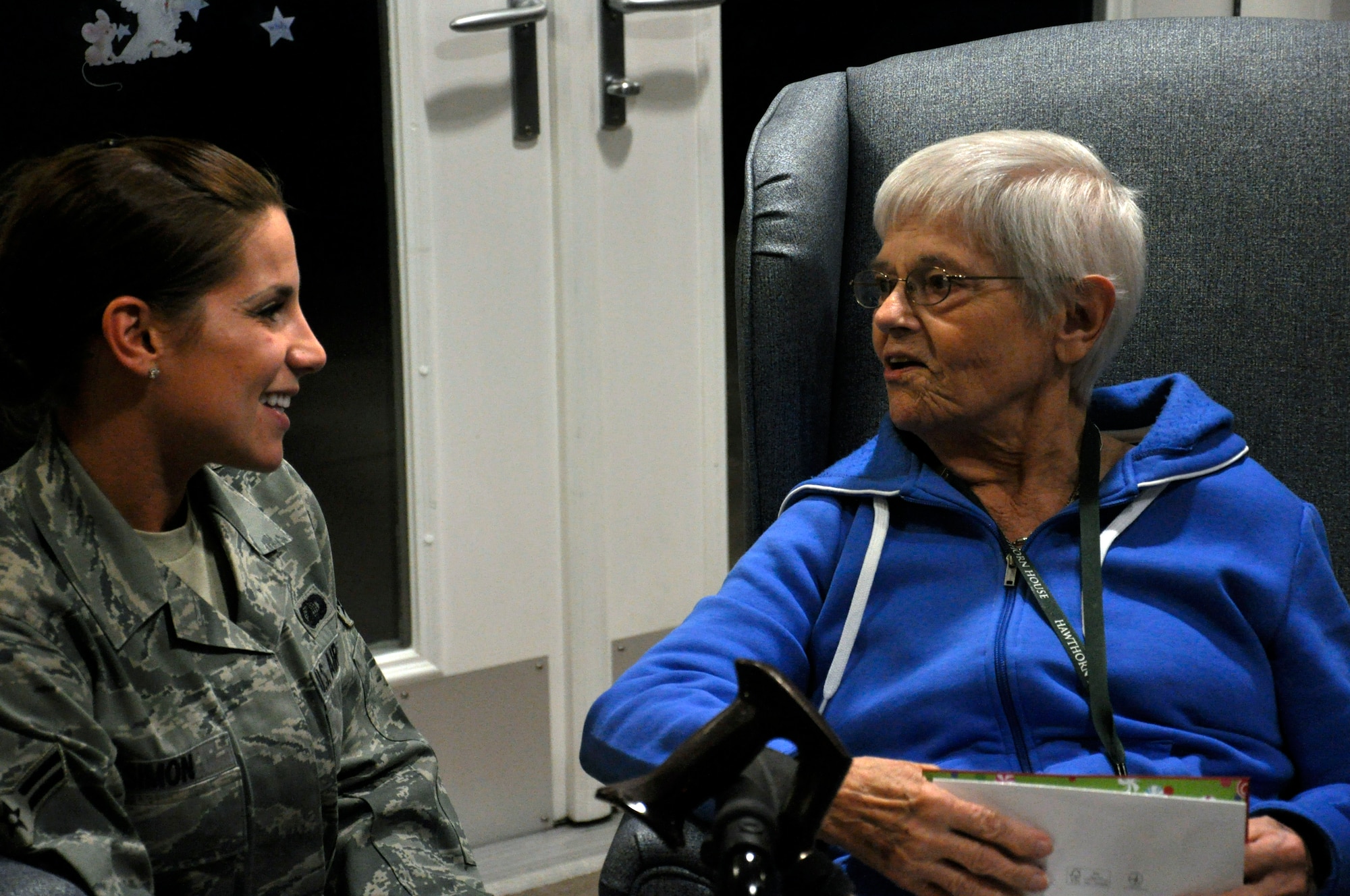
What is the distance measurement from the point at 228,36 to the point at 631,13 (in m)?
0.59

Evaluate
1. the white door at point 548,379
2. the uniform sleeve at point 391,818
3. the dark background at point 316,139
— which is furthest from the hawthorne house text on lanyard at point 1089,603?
the dark background at point 316,139

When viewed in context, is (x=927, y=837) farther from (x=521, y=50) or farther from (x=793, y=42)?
(x=793, y=42)

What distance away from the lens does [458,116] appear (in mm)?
2105

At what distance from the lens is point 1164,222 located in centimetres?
162

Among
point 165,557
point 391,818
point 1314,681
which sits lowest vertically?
point 391,818

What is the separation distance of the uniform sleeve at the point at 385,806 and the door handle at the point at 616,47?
39.3 inches

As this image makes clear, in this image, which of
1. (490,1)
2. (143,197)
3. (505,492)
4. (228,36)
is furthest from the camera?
(505,492)

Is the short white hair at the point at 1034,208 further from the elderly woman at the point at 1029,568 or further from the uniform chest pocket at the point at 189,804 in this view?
the uniform chest pocket at the point at 189,804

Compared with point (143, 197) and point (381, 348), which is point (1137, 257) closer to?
point (143, 197)

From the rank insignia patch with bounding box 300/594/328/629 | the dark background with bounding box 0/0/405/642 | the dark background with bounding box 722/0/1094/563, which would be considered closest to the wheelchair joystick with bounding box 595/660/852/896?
the rank insignia patch with bounding box 300/594/328/629

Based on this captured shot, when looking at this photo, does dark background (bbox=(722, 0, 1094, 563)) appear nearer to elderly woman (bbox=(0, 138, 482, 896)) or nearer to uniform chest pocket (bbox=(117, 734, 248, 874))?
elderly woman (bbox=(0, 138, 482, 896))

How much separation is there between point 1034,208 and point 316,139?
3.70ft

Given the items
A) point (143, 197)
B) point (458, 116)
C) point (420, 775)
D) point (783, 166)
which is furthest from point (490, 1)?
point (420, 775)

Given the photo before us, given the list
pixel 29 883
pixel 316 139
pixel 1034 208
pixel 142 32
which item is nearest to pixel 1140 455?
pixel 1034 208
